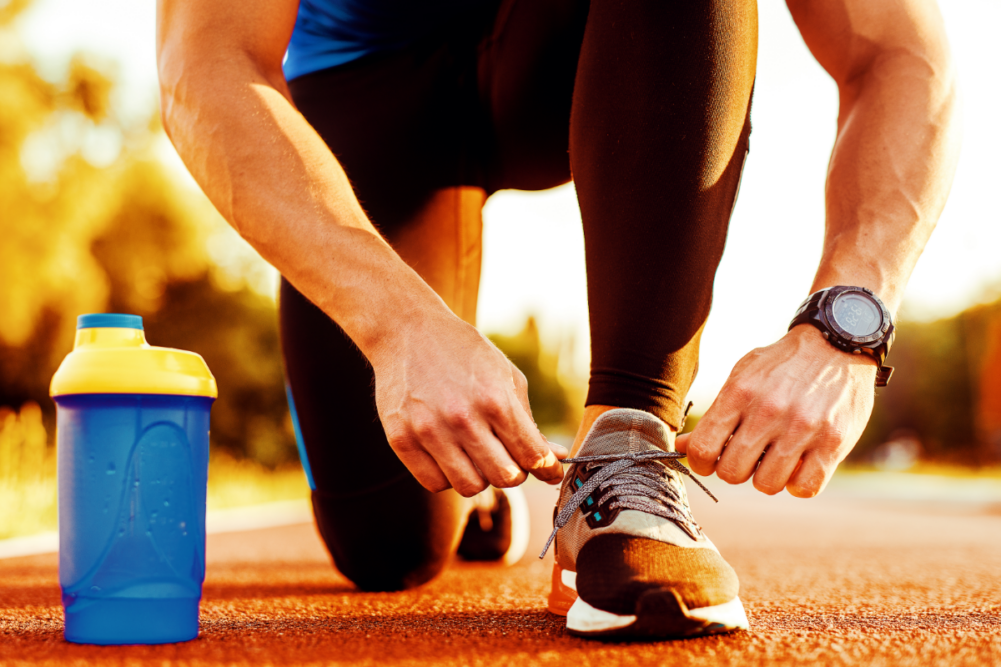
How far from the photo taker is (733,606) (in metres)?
1.15

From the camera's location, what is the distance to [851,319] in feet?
3.96

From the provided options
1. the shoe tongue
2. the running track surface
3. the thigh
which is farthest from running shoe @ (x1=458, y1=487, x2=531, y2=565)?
the shoe tongue

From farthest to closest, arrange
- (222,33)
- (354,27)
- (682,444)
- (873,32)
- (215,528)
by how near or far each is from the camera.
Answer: (215,528) → (354,27) → (873,32) → (222,33) → (682,444)

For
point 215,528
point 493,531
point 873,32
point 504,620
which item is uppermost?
point 873,32

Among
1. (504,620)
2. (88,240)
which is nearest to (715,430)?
(504,620)

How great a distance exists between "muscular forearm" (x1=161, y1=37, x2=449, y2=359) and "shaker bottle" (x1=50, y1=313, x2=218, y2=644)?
0.23 m

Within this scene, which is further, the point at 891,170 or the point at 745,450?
the point at 891,170

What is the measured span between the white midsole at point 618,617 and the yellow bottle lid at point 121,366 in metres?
0.60

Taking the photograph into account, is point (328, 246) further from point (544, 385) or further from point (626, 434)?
point (544, 385)

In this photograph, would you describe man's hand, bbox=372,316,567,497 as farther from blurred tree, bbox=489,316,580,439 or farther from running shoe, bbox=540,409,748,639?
blurred tree, bbox=489,316,580,439

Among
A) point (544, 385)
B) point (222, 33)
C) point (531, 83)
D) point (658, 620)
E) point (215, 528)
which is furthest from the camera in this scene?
point (544, 385)

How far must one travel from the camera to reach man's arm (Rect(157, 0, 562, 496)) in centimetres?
109

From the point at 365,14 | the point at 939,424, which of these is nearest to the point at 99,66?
the point at 365,14

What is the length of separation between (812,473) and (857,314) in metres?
0.25
